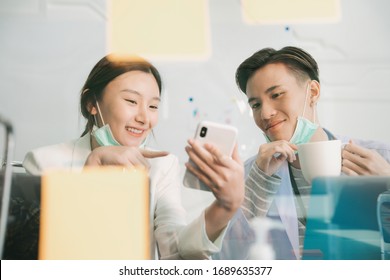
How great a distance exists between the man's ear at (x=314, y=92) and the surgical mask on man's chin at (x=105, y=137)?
1.80 ft

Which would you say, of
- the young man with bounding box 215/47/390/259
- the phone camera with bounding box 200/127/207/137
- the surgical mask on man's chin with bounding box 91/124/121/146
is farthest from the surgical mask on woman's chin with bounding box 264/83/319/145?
the surgical mask on man's chin with bounding box 91/124/121/146

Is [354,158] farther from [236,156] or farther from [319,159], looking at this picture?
[236,156]

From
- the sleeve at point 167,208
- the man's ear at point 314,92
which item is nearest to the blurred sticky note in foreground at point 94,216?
the sleeve at point 167,208

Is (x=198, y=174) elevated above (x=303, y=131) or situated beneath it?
situated beneath

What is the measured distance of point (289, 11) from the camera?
4.19 ft

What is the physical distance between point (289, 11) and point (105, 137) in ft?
2.06

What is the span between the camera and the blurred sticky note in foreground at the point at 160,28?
1261mm

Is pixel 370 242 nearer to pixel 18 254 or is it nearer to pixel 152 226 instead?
pixel 152 226

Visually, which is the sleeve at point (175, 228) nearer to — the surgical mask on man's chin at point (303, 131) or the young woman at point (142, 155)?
the young woman at point (142, 155)

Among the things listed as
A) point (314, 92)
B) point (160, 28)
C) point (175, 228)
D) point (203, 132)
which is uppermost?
point (160, 28)

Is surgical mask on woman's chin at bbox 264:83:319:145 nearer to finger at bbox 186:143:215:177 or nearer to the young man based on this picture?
the young man

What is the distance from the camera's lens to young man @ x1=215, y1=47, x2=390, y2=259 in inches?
47.4

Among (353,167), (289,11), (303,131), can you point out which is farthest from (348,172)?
(289,11)

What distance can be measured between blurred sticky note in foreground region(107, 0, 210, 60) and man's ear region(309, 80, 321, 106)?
1.00ft
